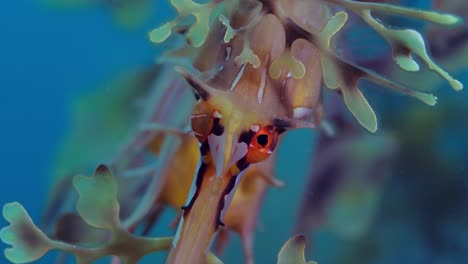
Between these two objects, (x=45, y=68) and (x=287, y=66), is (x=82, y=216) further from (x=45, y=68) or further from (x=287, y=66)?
(x=45, y=68)

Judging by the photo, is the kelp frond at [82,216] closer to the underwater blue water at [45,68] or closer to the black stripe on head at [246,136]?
the black stripe on head at [246,136]

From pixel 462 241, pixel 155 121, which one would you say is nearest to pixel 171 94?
pixel 155 121

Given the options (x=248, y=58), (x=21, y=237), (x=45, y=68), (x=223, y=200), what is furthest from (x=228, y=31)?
(x=45, y=68)

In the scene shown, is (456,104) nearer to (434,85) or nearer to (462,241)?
(434,85)

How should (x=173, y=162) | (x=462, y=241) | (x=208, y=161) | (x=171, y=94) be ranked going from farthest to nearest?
1. (x=462, y=241)
2. (x=171, y=94)
3. (x=173, y=162)
4. (x=208, y=161)

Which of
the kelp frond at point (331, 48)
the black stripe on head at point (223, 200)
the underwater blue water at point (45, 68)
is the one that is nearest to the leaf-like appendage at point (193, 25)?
the kelp frond at point (331, 48)
